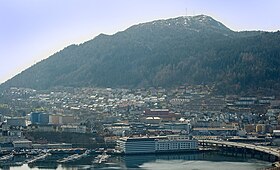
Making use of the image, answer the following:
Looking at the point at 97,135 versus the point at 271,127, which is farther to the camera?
the point at 271,127

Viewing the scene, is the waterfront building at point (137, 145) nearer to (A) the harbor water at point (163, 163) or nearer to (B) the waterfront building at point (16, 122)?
(A) the harbor water at point (163, 163)

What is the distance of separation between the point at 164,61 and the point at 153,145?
32.3m

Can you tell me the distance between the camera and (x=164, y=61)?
221 ft

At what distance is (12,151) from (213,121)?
16.3 meters

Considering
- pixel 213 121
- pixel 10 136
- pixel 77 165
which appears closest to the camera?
pixel 77 165

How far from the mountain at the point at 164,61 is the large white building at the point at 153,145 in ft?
67.0

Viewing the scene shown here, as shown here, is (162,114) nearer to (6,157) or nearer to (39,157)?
(39,157)

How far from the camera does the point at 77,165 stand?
29.7 meters

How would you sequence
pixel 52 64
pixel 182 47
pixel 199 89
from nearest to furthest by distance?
1. pixel 199 89
2. pixel 182 47
3. pixel 52 64

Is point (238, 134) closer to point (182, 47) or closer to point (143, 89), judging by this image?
point (143, 89)

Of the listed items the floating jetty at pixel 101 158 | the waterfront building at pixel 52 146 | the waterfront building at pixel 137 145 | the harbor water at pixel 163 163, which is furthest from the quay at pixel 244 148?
the waterfront building at pixel 52 146

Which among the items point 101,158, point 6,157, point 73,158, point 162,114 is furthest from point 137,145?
point 162,114

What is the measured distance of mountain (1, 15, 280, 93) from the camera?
196 ft

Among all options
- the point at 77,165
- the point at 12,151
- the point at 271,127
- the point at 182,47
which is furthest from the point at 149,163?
the point at 182,47
